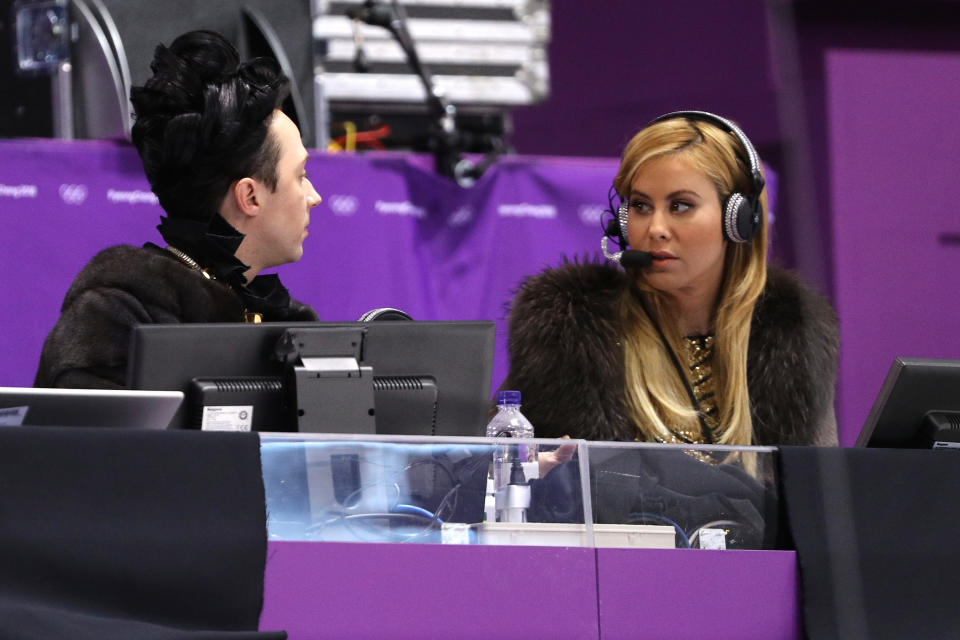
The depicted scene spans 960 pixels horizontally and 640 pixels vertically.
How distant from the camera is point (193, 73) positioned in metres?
2.18

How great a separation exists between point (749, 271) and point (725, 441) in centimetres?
37

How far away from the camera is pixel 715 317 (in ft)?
8.45

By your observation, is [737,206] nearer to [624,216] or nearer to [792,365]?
[624,216]

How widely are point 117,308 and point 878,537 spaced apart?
1207 mm

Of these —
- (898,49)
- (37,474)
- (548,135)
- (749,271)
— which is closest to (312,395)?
(37,474)

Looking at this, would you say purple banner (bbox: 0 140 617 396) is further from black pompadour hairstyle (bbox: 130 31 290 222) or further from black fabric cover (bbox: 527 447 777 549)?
black fabric cover (bbox: 527 447 777 549)

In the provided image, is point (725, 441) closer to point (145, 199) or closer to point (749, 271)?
point (749, 271)

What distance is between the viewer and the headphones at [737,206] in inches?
98.0

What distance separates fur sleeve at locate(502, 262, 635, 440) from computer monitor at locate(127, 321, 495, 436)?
2.02 feet

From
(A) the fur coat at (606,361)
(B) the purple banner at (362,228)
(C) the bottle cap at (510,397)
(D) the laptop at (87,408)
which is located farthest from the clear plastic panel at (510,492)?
(B) the purple banner at (362,228)

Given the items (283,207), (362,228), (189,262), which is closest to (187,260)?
(189,262)

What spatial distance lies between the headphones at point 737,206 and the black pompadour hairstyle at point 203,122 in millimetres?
712

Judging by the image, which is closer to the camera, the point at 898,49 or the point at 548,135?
the point at 898,49

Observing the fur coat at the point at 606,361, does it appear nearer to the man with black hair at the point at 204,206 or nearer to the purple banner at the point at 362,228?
the man with black hair at the point at 204,206
